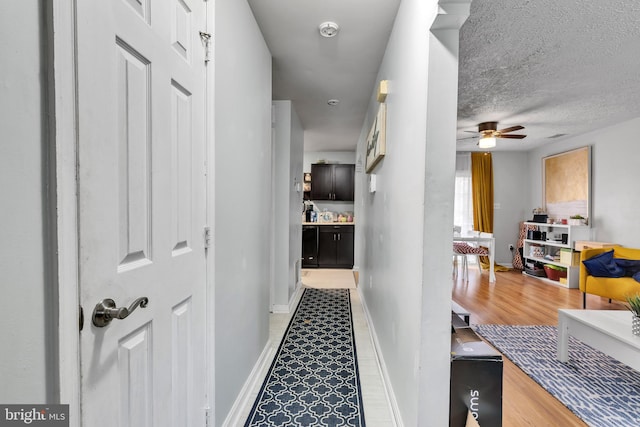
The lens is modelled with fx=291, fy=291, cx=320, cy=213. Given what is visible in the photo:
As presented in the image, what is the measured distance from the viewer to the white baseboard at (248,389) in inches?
62.5

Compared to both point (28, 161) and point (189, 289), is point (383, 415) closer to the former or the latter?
point (189, 289)

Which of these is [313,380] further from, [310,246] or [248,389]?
[310,246]

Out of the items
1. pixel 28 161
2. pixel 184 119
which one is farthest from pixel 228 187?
pixel 28 161

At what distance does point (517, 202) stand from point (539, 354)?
494 centimetres

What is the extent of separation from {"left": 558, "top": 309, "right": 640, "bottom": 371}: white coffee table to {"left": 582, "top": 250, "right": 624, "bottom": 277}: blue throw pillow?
1.39m

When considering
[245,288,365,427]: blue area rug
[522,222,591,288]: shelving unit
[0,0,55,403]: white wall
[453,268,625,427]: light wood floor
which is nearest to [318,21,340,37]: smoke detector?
[0,0,55,403]: white wall

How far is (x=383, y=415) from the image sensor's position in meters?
1.72

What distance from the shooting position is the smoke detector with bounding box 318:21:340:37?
199cm

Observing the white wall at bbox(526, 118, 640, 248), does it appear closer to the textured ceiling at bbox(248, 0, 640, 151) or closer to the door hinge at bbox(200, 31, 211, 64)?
the textured ceiling at bbox(248, 0, 640, 151)

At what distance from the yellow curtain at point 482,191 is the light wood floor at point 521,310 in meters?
1.08

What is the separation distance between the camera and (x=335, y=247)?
6.09m

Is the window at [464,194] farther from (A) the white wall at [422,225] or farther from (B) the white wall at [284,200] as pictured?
(A) the white wall at [422,225]

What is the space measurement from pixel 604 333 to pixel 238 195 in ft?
8.46

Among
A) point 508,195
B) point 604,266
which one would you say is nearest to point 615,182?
point 604,266
